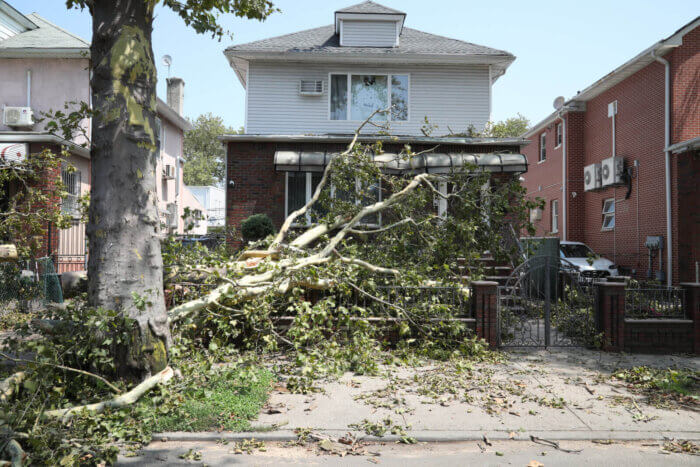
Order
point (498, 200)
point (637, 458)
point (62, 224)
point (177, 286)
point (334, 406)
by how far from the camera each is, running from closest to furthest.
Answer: point (637, 458), point (334, 406), point (177, 286), point (498, 200), point (62, 224)

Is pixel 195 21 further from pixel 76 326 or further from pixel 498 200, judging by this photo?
pixel 498 200

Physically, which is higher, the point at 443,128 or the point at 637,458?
the point at 443,128

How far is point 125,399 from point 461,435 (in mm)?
3176

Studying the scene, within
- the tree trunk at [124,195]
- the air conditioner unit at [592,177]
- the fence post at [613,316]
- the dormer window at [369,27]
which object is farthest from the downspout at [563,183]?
the tree trunk at [124,195]

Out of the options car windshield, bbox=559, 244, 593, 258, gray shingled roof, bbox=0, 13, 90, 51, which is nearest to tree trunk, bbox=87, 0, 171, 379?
gray shingled roof, bbox=0, 13, 90, 51

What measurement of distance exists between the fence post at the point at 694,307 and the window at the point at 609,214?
35.8 feet

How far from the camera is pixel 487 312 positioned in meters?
7.72

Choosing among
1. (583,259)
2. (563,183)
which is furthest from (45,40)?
(563,183)

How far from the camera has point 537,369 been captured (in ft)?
22.1

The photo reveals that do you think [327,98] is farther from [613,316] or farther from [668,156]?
[613,316]

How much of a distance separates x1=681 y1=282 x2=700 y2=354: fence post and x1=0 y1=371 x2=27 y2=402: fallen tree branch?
895 centimetres

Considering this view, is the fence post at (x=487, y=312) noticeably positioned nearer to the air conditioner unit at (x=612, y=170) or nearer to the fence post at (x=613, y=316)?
the fence post at (x=613, y=316)

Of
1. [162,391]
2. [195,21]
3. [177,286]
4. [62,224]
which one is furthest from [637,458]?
[62,224]

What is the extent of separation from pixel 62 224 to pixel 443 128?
38.8ft
